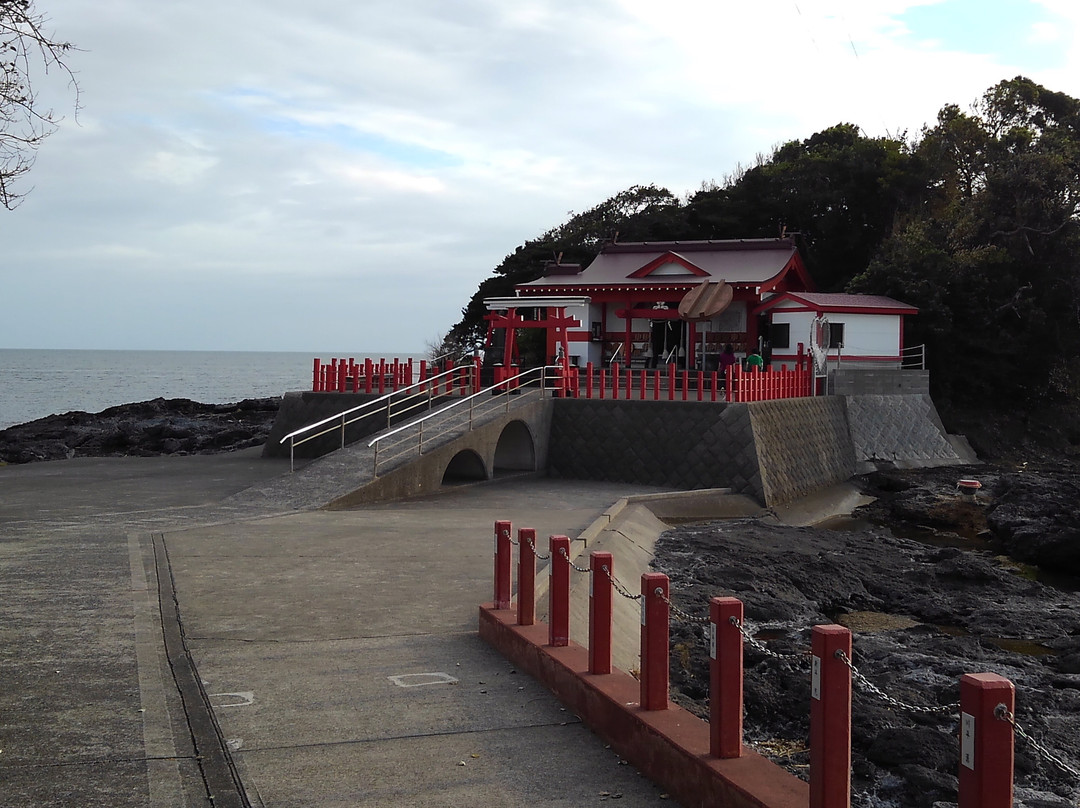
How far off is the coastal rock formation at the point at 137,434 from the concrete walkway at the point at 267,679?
19.6m

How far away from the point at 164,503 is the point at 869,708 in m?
10.4

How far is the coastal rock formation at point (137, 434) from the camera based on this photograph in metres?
32.5

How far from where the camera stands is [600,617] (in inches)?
239

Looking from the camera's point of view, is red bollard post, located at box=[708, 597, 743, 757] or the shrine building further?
the shrine building

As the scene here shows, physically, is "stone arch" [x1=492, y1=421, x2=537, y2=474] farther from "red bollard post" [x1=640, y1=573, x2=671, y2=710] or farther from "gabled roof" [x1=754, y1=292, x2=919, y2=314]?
"red bollard post" [x1=640, y1=573, x2=671, y2=710]

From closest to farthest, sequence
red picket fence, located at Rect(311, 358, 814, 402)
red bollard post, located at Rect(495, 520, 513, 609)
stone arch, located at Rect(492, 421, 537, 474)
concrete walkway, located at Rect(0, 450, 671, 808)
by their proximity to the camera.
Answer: concrete walkway, located at Rect(0, 450, 671, 808) < red bollard post, located at Rect(495, 520, 513, 609) < red picket fence, located at Rect(311, 358, 814, 402) < stone arch, located at Rect(492, 421, 537, 474)

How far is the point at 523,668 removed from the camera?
22.9ft

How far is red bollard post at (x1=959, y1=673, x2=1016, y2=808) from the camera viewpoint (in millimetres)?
3422

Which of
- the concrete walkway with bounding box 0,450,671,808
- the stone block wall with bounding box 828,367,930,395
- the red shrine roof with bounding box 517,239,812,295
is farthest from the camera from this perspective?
the red shrine roof with bounding box 517,239,812,295

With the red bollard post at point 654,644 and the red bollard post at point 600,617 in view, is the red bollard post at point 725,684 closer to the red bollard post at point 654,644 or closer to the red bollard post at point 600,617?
the red bollard post at point 654,644

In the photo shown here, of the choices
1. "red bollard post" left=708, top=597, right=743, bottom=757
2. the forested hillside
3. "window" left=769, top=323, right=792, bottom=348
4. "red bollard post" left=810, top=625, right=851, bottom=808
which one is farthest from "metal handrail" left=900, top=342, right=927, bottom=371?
"red bollard post" left=810, top=625, right=851, bottom=808

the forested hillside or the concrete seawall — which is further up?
the forested hillside

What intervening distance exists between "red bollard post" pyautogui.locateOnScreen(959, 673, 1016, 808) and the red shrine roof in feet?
80.5

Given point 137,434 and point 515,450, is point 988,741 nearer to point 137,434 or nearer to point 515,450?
point 515,450
